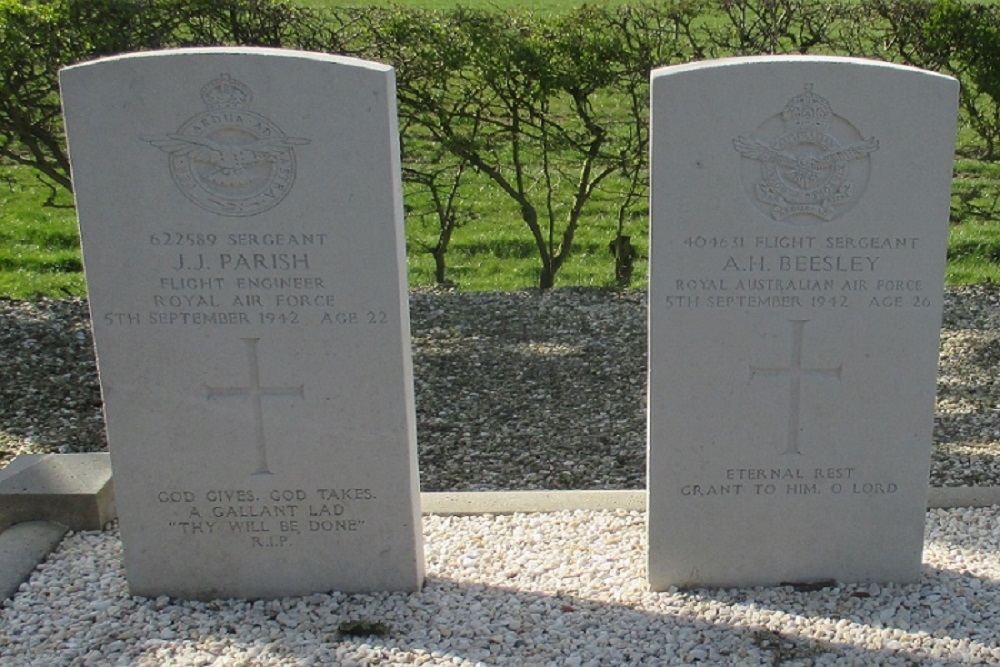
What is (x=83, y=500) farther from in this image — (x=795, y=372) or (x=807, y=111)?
(x=807, y=111)

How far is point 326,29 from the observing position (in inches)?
267

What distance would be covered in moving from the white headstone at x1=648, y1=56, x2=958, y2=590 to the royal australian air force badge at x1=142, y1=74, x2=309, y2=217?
1.18 metres

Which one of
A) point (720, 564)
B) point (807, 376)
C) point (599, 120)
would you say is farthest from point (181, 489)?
point (599, 120)

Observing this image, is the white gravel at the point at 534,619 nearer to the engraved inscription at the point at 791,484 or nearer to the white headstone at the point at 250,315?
the white headstone at the point at 250,315

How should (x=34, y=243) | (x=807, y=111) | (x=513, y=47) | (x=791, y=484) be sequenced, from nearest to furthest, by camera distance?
(x=807, y=111) → (x=791, y=484) → (x=513, y=47) → (x=34, y=243)

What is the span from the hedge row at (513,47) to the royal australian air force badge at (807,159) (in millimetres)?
3701

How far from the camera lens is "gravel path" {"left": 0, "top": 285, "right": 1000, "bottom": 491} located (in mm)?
5078

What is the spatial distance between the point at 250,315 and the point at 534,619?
137cm

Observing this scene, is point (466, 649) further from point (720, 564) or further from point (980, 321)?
point (980, 321)

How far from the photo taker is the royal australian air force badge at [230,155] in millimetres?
3287

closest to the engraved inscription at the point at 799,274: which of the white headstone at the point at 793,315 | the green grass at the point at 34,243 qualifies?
the white headstone at the point at 793,315

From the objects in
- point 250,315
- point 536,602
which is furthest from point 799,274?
point 250,315

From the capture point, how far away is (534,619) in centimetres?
352

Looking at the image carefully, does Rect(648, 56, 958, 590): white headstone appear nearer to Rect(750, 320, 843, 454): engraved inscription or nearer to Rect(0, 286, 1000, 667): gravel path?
Rect(750, 320, 843, 454): engraved inscription
